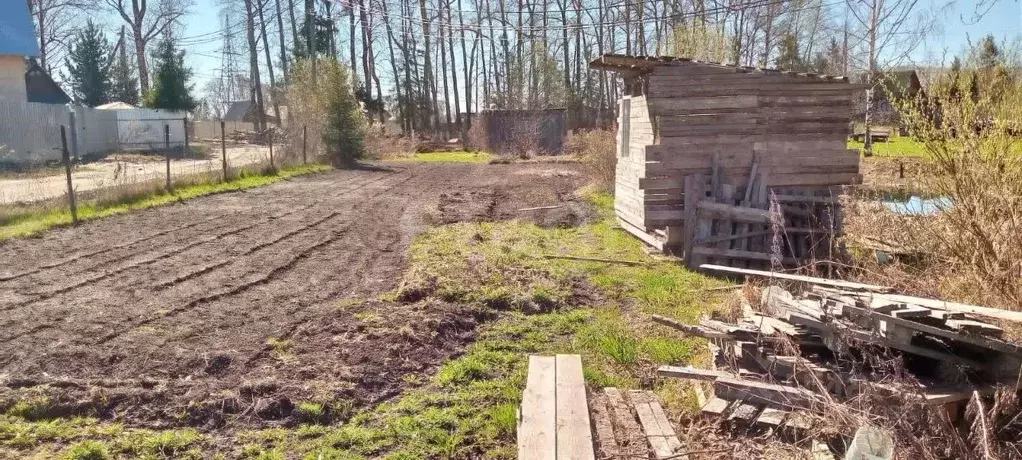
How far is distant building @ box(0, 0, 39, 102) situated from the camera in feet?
102

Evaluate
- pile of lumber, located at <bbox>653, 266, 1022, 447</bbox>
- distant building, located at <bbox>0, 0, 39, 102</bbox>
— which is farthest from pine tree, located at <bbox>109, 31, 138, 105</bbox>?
pile of lumber, located at <bbox>653, 266, 1022, 447</bbox>

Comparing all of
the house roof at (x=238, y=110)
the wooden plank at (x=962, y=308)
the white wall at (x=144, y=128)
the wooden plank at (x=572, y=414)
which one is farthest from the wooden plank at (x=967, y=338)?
the house roof at (x=238, y=110)

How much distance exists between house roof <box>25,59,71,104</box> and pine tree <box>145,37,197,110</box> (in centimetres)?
412

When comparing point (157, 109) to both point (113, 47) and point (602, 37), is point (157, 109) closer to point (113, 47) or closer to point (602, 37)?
point (113, 47)

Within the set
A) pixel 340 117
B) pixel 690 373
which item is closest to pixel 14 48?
pixel 340 117

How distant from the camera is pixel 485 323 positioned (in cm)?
711

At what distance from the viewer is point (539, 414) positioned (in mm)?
4527

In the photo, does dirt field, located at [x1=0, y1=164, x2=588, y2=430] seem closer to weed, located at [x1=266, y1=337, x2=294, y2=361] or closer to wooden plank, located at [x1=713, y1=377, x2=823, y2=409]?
weed, located at [x1=266, y1=337, x2=294, y2=361]

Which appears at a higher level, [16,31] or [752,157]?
[16,31]

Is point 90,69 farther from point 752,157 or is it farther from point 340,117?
point 752,157

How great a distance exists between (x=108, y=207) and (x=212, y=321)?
9.22 metres

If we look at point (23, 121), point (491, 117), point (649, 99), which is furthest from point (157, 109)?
point (649, 99)

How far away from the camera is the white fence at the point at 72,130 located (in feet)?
85.1

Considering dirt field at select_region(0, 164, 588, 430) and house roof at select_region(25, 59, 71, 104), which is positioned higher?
house roof at select_region(25, 59, 71, 104)
